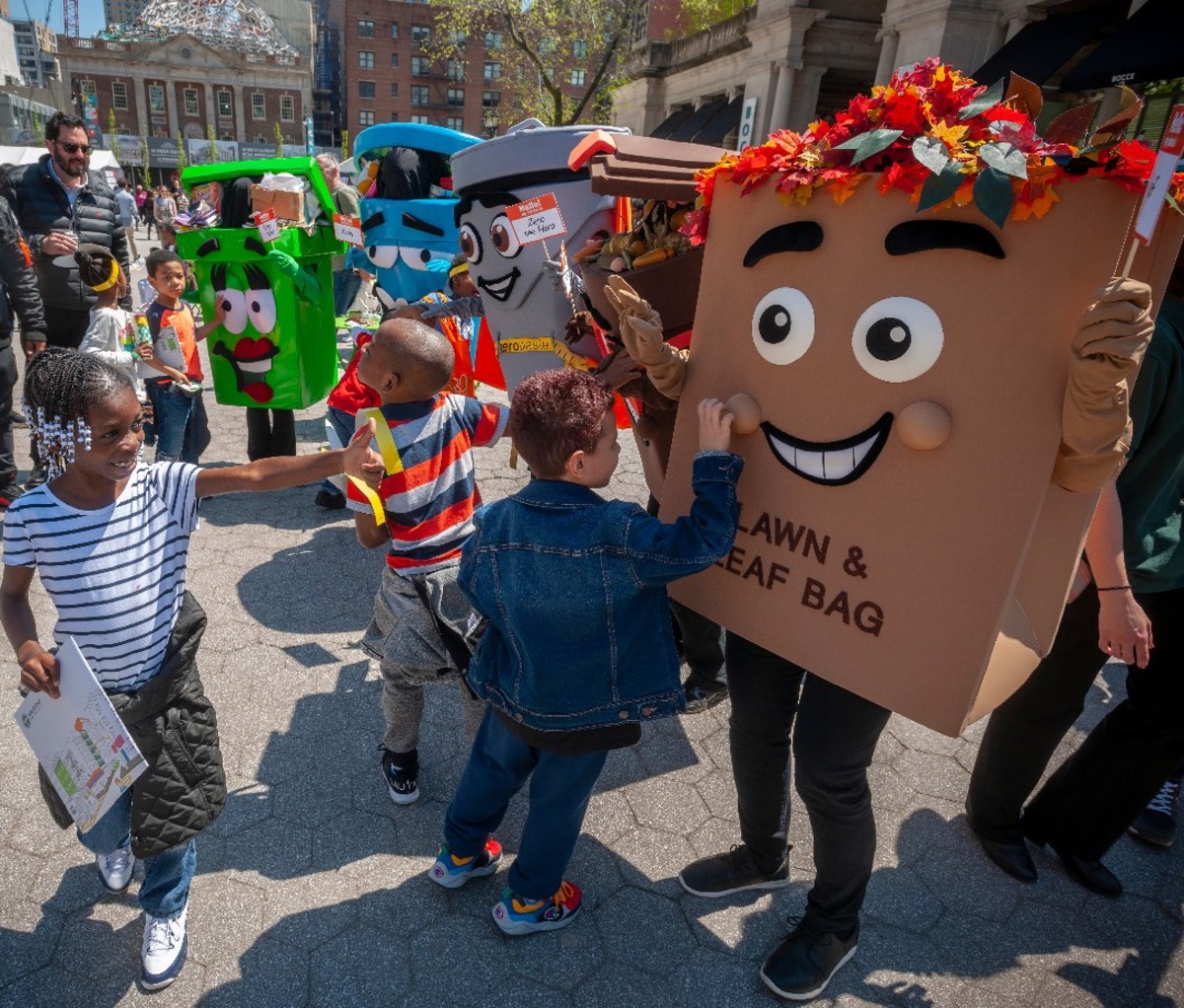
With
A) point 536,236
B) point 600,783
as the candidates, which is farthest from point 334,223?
point 600,783

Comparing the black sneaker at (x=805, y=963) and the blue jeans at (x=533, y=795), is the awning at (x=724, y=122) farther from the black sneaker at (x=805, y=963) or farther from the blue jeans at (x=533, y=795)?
the black sneaker at (x=805, y=963)

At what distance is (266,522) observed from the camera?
4.45 metres

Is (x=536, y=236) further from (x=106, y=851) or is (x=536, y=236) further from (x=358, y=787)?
(x=106, y=851)

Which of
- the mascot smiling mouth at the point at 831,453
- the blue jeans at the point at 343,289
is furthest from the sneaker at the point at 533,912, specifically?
the blue jeans at the point at 343,289

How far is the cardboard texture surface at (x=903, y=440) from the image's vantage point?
1232 mm

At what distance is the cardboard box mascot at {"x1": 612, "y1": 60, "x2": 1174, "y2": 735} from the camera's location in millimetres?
1179

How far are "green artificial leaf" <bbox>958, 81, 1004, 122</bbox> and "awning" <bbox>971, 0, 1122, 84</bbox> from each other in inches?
359

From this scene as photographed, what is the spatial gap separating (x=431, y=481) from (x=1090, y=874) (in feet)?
7.34

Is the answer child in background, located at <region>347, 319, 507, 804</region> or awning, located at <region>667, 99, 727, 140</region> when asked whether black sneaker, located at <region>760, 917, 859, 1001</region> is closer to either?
child in background, located at <region>347, 319, 507, 804</region>

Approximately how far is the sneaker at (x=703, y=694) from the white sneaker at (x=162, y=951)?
1.77 meters

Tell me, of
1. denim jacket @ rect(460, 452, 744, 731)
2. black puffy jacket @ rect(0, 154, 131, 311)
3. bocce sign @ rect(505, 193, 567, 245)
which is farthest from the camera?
black puffy jacket @ rect(0, 154, 131, 311)

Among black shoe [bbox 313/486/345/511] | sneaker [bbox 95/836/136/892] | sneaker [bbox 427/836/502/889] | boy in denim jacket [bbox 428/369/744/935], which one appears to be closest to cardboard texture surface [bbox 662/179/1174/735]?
boy in denim jacket [bbox 428/369/744/935]

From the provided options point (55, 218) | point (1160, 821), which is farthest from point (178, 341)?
point (1160, 821)

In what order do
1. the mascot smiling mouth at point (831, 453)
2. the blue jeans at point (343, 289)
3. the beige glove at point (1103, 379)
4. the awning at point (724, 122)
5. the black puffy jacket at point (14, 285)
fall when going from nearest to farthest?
the beige glove at point (1103, 379) → the mascot smiling mouth at point (831, 453) → the black puffy jacket at point (14, 285) → the blue jeans at point (343, 289) → the awning at point (724, 122)
